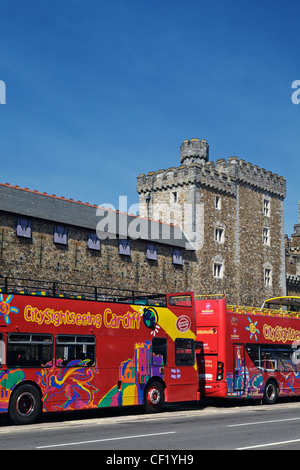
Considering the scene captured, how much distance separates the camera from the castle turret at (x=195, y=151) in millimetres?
45406

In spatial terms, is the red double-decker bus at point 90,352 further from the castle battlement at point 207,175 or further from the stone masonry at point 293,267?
the stone masonry at point 293,267

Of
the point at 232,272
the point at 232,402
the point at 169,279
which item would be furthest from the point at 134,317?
the point at 232,272

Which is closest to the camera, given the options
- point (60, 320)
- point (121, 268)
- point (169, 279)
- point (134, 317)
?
point (60, 320)

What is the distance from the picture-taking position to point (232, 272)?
41594 millimetres

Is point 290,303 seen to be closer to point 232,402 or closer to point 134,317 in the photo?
point 232,402

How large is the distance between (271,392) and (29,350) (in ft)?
36.9

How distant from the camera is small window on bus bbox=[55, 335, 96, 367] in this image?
15.8 m

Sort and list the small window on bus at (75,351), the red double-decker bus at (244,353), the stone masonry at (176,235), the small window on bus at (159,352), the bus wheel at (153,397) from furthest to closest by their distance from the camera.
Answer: the stone masonry at (176,235) → the red double-decker bus at (244,353) → the small window on bus at (159,352) → the bus wheel at (153,397) → the small window on bus at (75,351)

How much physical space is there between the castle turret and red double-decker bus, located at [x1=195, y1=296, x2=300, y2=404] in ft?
76.5

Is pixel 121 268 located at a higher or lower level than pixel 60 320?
higher

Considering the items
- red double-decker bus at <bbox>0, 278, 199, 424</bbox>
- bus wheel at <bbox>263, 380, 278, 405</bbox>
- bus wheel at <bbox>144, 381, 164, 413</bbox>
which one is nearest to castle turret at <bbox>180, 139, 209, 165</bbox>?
bus wheel at <bbox>263, 380, 278, 405</bbox>

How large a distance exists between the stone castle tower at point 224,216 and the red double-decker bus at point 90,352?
18.6 m

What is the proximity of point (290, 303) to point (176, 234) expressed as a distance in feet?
31.3

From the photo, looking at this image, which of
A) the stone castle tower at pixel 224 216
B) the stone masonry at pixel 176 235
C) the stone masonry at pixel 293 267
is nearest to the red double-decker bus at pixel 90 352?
the stone masonry at pixel 176 235
